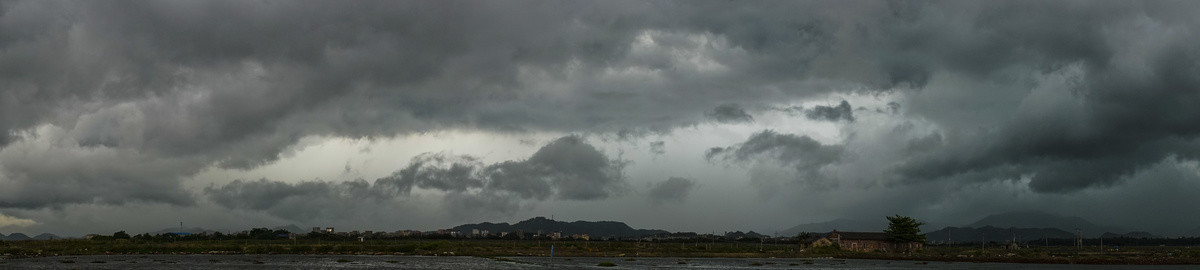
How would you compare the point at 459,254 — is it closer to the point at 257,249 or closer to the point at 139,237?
the point at 257,249

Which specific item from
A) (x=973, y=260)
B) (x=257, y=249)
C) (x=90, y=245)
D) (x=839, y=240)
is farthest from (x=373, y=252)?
(x=973, y=260)

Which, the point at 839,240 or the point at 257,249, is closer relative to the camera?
the point at 257,249

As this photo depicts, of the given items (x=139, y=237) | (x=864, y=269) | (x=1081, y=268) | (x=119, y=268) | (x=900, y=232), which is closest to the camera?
(x=119, y=268)

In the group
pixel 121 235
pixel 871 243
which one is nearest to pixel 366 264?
pixel 871 243

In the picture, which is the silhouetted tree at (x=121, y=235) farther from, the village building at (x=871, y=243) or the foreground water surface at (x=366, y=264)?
the village building at (x=871, y=243)

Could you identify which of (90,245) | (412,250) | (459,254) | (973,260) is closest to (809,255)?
(973,260)

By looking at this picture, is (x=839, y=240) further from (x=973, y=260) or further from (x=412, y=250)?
(x=412, y=250)

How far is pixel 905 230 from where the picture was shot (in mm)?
159500

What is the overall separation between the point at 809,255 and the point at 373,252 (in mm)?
78664

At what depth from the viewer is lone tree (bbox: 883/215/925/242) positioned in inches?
6240

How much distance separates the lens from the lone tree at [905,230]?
520 feet

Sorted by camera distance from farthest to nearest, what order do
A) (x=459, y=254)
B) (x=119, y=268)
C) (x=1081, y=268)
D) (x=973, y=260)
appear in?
(x=459, y=254) → (x=973, y=260) → (x=1081, y=268) → (x=119, y=268)

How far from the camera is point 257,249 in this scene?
144500 mm

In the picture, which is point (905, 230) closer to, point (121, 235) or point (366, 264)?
point (366, 264)
